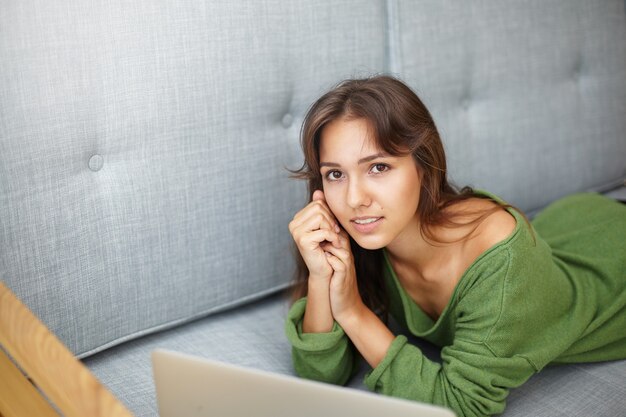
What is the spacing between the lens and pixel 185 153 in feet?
4.44

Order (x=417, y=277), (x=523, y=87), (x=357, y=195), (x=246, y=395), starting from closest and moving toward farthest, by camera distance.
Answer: (x=246, y=395) < (x=357, y=195) < (x=417, y=277) < (x=523, y=87)

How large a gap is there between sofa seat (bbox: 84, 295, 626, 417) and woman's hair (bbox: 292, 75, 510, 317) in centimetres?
29

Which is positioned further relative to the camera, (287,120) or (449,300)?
(287,120)

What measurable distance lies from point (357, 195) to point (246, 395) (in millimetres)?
437

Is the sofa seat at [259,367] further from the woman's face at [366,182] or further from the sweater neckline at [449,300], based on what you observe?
the woman's face at [366,182]

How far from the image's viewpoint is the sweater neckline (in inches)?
49.0

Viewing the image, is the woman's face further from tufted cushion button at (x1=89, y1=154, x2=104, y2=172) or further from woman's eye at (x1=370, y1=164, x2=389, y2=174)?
tufted cushion button at (x1=89, y1=154, x2=104, y2=172)

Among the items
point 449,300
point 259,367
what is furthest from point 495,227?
point 259,367

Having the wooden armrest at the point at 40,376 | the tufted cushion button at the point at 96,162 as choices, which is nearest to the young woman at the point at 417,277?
the tufted cushion button at the point at 96,162

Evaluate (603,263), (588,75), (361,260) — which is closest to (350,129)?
(361,260)

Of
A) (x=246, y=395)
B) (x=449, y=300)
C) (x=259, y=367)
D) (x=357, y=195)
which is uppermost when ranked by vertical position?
(x=357, y=195)

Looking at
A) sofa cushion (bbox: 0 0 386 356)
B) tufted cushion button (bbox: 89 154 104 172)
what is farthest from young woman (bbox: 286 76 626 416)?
tufted cushion button (bbox: 89 154 104 172)

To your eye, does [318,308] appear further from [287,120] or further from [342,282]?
[287,120]

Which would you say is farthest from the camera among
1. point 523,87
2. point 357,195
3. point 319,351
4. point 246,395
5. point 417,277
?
point 523,87
